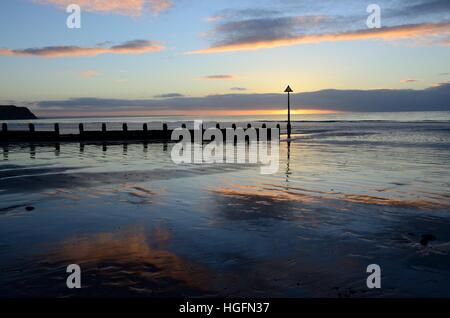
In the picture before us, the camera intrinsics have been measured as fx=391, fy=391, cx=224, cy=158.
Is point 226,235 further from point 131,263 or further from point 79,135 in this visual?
point 79,135

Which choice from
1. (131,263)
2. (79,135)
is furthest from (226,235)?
(79,135)

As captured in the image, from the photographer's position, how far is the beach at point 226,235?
16.4 feet

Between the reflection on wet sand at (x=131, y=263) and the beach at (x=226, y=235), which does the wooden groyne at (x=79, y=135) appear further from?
the reflection on wet sand at (x=131, y=263)

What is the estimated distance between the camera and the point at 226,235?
7.16 meters

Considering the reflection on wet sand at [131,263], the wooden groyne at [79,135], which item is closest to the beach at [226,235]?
the reflection on wet sand at [131,263]

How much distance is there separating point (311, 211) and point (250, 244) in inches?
105

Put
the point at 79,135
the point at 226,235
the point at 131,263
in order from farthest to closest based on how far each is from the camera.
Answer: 1. the point at 79,135
2. the point at 226,235
3. the point at 131,263

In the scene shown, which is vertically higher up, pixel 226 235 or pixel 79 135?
pixel 79 135

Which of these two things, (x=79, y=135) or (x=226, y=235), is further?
(x=79, y=135)

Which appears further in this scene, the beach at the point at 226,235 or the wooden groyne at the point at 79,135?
the wooden groyne at the point at 79,135

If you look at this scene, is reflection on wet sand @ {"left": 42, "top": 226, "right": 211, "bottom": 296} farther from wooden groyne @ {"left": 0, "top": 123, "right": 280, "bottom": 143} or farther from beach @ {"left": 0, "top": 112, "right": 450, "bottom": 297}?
wooden groyne @ {"left": 0, "top": 123, "right": 280, "bottom": 143}

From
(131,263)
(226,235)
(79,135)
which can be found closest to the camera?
(131,263)

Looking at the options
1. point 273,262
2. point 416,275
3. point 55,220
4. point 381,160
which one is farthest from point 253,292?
point 381,160

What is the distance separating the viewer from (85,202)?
9.95 meters
